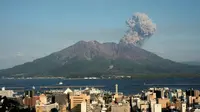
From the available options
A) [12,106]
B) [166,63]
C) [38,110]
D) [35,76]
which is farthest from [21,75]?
[12,106]

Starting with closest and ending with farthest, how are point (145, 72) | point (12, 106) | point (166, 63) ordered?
point (12, 106)
point (145, 72)
point (166, 63)

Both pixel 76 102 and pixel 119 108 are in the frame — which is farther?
pixel 76 102

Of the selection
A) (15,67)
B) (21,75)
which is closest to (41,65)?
(15,67)

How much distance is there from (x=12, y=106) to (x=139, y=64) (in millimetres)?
119352

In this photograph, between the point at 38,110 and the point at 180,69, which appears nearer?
the point at 38,110

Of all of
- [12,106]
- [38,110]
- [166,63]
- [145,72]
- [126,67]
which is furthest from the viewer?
[166,63]

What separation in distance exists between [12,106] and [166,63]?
129 m

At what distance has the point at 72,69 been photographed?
427 feet

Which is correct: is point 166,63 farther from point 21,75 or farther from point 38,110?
point 38,110

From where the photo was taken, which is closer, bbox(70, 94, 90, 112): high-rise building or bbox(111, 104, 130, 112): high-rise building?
bbox(111, 104, 130, 112): high-rise building

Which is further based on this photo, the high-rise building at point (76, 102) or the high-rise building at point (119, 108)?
the high-rise building at point (76, 102)

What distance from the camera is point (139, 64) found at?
431 feet

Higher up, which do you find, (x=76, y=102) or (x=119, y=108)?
(x=76, y=102)

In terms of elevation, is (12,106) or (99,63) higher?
(99,63)
